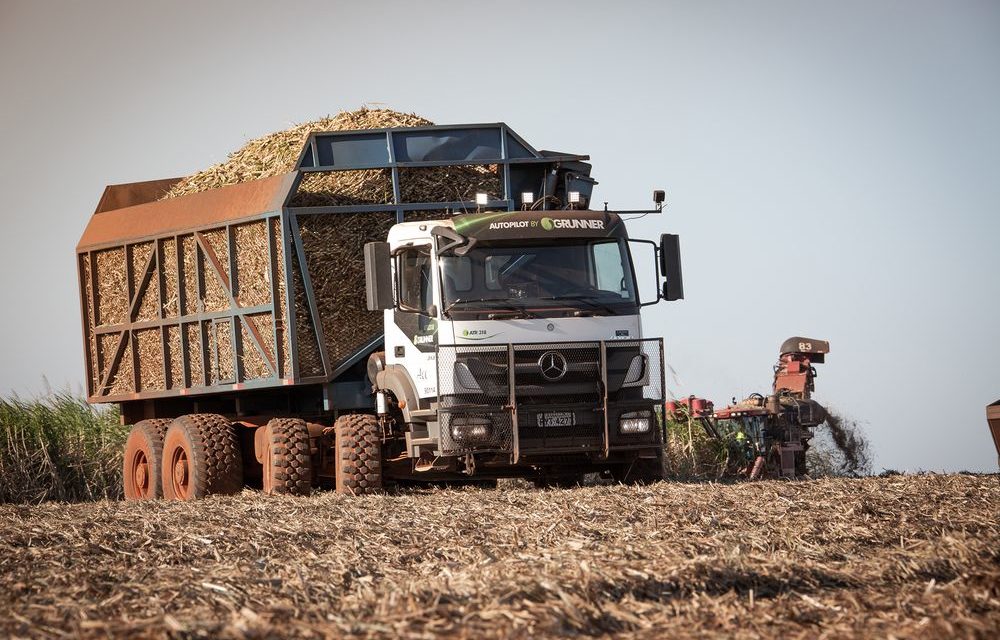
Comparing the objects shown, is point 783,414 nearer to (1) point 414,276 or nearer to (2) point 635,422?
→ (2) point 635,422

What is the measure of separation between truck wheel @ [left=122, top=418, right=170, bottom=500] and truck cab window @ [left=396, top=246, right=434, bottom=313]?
4541 mm

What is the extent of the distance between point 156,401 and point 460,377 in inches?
229

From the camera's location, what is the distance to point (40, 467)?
19672 mm

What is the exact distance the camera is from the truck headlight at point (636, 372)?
13719 millimetres

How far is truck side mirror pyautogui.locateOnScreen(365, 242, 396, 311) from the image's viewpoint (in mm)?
13789

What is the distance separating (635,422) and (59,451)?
10173 millimetres

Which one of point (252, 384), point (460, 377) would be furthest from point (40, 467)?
point (460, 377)

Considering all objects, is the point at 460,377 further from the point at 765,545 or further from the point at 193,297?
the point at 765,545

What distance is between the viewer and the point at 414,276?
13.9 meters

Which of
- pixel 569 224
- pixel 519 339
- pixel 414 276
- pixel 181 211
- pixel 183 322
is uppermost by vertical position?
pixel 181 211

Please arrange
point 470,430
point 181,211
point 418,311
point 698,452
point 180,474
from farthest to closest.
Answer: point 698,452 → point 181,211 → point 180,474 → point 418,311 → point 470,430

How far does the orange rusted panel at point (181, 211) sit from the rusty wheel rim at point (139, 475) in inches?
108

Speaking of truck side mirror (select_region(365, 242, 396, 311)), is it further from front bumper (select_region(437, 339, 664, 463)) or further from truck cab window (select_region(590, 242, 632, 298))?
truck cab window (select_region(590, 242, 632, 298))

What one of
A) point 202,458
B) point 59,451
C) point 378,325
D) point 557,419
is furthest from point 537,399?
point 59,451
